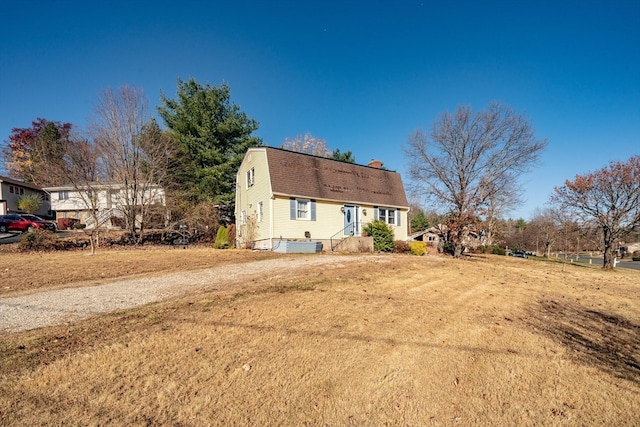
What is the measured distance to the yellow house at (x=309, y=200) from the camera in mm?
17281

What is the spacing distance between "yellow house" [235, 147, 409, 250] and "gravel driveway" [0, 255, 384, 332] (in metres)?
7.88

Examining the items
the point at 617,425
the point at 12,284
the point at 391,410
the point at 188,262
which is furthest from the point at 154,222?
the point at 617,425

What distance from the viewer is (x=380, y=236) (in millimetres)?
18203

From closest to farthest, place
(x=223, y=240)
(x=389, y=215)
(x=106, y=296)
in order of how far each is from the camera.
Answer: (x=106, y=296)
(x=223, y=240)
(x=389, y=215)

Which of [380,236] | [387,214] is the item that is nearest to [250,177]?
[380,236]

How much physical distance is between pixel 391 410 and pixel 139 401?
2485 millimetres

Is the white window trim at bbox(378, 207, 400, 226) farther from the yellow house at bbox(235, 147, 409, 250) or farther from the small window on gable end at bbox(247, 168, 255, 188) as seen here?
the small window on gable end at bbox(247, 168, 255, 188)

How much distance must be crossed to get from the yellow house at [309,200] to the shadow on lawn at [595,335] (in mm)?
12380

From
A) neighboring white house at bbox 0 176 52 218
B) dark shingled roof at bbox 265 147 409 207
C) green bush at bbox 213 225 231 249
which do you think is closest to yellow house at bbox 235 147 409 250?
dark shingled roof at bbox 265 147 409 207

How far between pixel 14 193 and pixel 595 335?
171ft

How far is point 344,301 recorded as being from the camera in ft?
19.7

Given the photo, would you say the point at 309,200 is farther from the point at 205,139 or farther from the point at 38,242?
the point at 38,242

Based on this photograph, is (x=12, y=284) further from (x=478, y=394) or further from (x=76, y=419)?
(x=478, y=394)

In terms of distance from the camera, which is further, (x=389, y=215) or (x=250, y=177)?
(x=389, y=215)
